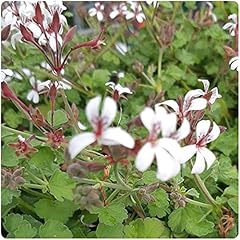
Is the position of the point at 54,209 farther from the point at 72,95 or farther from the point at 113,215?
the point at 72,95

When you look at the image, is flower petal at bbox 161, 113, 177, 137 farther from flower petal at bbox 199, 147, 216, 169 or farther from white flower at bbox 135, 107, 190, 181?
flower petal at bbox 199, 147, 216, 169

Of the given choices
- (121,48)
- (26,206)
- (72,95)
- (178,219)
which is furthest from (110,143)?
(121,48)

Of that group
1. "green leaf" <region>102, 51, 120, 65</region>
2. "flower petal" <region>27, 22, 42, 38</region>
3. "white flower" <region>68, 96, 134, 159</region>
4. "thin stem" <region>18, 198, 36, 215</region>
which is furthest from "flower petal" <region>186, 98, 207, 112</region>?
"green leaf" <region>102, 51, 120, 65</region>

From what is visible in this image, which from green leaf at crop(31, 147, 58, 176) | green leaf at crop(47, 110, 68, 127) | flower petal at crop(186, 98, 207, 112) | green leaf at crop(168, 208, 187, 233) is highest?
flower petal at crop(186, 98, 207, 112)

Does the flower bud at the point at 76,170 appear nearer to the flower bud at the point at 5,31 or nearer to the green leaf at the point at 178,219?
the green leaf at the point at 178,219

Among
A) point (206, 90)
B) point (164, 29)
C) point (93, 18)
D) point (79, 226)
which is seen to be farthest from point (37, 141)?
point (93, 18)

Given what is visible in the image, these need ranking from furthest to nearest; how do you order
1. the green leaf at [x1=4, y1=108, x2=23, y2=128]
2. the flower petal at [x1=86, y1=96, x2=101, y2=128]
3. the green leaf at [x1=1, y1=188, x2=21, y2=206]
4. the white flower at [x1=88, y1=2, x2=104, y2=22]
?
the white flower at [x1=88, y1=2, x2=104, y2=22] → the green leaf at [x1=4, y1=108, x2=23, y2=128] → the green leaf at [x1=1, y1=188, x2=21, y2=206] → the flower petal at [x1=86, y1=96, x2=101, y2=128]
